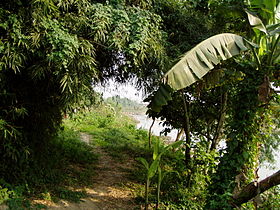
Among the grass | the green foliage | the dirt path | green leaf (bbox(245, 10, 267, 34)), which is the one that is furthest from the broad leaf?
the dirt path

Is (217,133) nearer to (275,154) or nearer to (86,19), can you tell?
(275,154)

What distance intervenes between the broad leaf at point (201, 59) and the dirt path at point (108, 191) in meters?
2.59

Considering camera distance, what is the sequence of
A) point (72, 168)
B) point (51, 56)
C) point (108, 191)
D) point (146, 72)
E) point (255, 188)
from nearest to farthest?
point (255, 188) → point (51, 56) → point (146, 72) → point (108, 191) → point (72, 168)

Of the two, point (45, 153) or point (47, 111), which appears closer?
point (47, 111)

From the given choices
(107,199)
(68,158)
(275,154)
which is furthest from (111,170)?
(275,154)

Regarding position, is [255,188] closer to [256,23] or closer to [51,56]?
[256,23]

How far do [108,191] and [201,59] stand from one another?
3.26 metres

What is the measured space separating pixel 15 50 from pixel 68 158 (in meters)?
3.61

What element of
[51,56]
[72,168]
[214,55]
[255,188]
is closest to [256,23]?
[214,55]

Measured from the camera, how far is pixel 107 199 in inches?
180

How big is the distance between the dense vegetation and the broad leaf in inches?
0.5

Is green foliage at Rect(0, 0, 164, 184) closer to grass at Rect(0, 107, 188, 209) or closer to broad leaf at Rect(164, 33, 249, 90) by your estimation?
grass at Rect(0, 107, 188, 209)

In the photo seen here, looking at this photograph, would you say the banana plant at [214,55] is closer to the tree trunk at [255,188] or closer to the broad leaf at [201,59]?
the broad leaf at [201,59]

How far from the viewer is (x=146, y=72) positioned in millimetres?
4586
